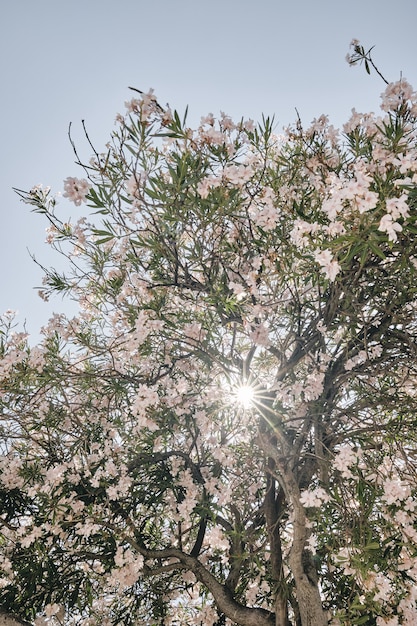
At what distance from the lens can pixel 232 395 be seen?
126 inches

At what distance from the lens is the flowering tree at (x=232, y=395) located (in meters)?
2.39

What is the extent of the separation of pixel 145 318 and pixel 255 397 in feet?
3.56

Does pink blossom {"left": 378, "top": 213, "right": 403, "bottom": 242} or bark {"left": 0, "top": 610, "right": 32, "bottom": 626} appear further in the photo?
bark {"left": 0, "top": 610, "right": 32, "bottom": 626}

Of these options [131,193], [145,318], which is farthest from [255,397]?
[131,193]

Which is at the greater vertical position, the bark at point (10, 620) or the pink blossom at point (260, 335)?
the pink blossom at point (260, 335)

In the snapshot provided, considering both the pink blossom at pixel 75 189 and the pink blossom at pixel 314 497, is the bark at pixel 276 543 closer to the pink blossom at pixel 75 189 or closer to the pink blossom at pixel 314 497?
the pink blossom at pixel 314 497

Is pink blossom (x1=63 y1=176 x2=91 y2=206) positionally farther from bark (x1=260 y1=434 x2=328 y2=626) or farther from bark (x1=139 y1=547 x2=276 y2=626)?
bark (x1=139 y1=547 x2=276 y2=626)

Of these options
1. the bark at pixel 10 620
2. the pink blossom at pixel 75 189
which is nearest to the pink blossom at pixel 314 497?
the pink blossom at pixel 75 189

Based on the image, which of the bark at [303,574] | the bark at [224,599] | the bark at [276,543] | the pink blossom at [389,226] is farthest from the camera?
the bark at [224,599]

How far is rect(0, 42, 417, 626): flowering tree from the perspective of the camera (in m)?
2.39

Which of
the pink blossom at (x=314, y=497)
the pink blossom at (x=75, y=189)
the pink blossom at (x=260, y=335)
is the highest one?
the pink blossom at (x=260, y=335)

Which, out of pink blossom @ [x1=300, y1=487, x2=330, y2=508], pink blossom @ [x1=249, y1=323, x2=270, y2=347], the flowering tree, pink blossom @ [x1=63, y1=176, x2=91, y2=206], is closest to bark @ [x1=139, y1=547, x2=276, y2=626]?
the flowering tree

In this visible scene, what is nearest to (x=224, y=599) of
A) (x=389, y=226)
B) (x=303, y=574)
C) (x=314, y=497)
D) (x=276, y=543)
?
(x=276, y=543)

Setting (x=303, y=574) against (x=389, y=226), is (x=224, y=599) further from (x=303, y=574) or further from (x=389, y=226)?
(x=389, y=226)
